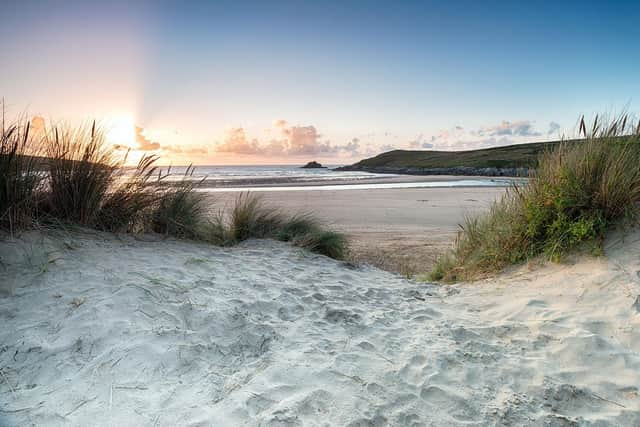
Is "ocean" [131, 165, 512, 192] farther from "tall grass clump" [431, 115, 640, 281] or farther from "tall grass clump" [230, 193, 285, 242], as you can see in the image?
"tall grass clump" [431, 115, 640, 281]

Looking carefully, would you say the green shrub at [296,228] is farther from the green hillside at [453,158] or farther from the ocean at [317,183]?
the green hillside at [453,158]

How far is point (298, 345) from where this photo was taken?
2.82 m

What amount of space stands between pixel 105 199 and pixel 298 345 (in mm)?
3588

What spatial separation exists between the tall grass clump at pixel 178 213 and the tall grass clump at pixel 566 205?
3.69m

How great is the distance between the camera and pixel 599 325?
301 centimetres

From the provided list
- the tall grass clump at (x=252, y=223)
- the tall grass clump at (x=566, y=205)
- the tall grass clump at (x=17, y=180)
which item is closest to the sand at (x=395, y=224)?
the tall grass clump at (x=252, y=223)

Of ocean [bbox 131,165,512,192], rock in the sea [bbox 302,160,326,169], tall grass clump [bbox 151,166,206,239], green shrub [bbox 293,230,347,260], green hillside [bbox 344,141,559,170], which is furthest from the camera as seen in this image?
rock in the sea [bbox 302,160,326,169]

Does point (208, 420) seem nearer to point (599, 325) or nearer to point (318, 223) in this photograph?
point (599, 325)

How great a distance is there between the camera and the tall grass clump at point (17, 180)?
3.81m

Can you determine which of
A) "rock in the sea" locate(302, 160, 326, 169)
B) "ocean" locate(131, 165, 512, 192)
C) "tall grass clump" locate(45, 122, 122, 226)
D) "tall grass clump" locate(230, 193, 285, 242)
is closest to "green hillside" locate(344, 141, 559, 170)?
"rock in the sea" locate(302, 160, 326, 169)

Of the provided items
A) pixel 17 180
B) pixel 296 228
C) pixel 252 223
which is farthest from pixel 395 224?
pixel 17 180

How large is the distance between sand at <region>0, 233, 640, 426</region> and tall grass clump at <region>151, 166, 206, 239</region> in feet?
3.75

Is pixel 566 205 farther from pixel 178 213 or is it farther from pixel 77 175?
pixel 77 175

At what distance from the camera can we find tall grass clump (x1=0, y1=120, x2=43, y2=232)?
12.5ft
